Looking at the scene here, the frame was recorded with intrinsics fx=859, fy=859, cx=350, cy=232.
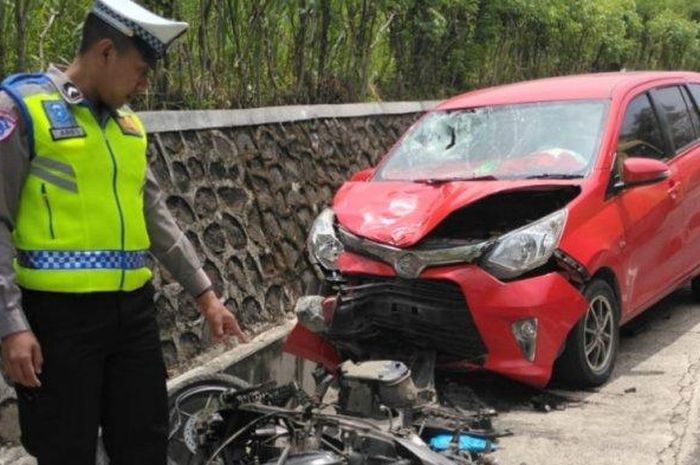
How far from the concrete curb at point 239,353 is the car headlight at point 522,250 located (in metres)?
1.54

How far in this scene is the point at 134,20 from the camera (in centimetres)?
245

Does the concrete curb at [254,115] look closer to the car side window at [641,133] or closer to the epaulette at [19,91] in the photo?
the car side window at [641,133]

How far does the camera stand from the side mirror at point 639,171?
16.9ft

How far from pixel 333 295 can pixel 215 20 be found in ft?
9.36

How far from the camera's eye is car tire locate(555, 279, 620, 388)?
4.79 m

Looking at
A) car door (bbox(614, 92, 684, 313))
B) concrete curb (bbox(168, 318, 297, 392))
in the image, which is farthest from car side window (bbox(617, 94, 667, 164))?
concrete curb (bbox(168, 318, 297, 392))

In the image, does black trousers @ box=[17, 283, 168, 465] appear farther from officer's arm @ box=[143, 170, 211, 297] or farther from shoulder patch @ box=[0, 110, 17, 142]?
shoulder patch @ box=[0, 110, 17, 142]

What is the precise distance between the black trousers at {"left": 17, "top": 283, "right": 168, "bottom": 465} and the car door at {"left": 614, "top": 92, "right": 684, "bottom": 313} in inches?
132

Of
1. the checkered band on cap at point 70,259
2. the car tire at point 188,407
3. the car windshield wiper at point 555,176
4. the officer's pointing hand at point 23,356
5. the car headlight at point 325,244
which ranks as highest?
the checkered band on cap at point 70,259

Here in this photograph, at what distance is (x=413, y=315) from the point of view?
4.49 meters

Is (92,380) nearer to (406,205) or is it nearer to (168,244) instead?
(168,244)

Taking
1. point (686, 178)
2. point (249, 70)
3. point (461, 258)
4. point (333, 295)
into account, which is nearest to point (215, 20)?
point (249, 70)

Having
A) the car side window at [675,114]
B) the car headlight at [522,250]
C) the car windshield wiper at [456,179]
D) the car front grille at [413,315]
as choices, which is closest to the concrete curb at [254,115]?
the car windshield wiper at [456,179]

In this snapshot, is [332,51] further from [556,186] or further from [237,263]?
[556,186]
